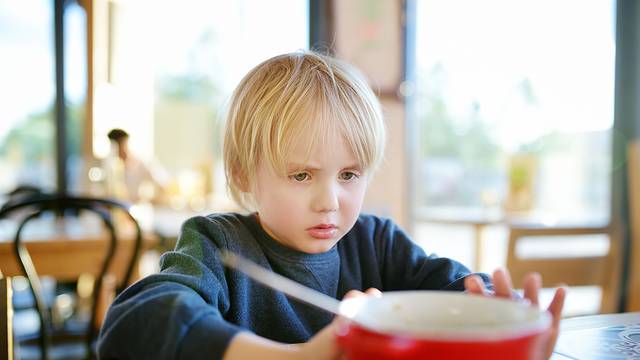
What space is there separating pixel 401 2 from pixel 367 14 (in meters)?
0.21

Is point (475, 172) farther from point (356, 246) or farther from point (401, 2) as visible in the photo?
point (356, 246)

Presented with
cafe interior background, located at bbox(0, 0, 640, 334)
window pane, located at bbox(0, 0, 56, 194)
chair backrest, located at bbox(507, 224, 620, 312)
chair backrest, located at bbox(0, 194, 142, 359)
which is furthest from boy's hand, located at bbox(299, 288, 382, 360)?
window pane, located at bbox(0, 0, 56, 194)

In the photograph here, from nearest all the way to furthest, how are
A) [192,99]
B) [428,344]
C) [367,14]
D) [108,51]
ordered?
[428,344] < [367,14] < [108,51] < [192,99]

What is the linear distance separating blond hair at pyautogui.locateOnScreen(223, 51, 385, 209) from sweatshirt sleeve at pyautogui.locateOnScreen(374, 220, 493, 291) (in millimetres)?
169

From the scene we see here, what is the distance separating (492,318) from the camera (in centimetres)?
39

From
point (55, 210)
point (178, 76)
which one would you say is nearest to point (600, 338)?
point (55, 210)

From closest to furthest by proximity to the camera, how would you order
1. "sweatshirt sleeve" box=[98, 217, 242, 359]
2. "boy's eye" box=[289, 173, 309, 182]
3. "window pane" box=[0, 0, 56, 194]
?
"sweatshirt sleeve" box=[98, 217, 242, 359] < "boy's eye" box=[289, 173, 309, 182] < "window pane" box=[0, 0, 56, 194]

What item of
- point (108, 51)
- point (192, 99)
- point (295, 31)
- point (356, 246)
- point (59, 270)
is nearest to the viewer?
point (356, 246)

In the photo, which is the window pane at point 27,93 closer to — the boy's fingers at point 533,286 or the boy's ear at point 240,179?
the boy's ear at point 240,179

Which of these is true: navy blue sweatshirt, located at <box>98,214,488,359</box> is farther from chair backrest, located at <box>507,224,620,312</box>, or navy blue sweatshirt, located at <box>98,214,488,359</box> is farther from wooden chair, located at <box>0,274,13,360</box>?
chair backrest, located at <box>507,224,620,312</box>

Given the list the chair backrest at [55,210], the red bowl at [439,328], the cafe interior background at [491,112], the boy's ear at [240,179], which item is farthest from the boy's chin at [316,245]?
the cafe interior background at [491,112]

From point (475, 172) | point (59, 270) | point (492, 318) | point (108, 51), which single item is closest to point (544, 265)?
point (475, 172)

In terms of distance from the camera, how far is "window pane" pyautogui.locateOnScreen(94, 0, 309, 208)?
5.03 meters

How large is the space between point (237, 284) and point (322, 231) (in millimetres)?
132
